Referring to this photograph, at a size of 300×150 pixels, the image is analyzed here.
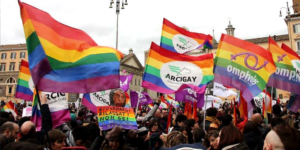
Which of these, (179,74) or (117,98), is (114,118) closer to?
(117,98)

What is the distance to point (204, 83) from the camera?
26.0 ft

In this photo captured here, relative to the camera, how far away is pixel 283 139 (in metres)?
2.50

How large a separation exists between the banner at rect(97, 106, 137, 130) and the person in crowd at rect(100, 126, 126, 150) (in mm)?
407

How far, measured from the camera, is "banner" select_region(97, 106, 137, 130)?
13.9 feet

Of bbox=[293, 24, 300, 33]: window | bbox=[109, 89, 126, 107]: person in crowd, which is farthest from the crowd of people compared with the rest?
bbox=[293, 24, 300, 33]: window

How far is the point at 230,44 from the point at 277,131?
571cm

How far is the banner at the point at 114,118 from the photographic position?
4227mm

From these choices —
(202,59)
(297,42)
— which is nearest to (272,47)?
(202,59)

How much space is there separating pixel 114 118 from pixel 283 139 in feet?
8.53

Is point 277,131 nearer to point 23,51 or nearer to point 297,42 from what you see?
point 297,42

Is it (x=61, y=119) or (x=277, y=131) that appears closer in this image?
(x=277, y=131)

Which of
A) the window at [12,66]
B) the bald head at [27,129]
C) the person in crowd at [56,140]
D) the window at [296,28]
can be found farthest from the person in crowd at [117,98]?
the window at [12,66]

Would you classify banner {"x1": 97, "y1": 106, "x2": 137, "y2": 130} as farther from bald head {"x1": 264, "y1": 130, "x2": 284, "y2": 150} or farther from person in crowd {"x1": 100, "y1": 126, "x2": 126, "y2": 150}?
bald head {"x1": 264, "y1": 130, "x2": 284, "y2": 150}

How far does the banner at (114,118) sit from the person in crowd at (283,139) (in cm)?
236
